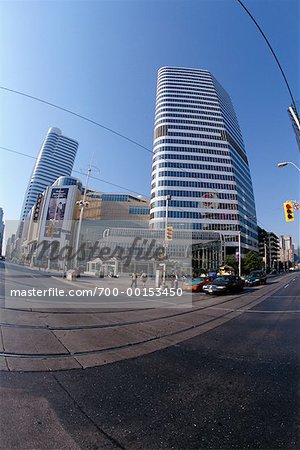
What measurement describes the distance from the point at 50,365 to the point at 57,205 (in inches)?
3753

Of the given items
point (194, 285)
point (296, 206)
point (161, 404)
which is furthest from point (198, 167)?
point (161, 404)

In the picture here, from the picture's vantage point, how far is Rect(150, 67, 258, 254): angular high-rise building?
7944 centimetres

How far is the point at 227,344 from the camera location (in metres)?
5.93

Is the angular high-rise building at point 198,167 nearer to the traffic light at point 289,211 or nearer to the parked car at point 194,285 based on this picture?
the parked car at point 194,285

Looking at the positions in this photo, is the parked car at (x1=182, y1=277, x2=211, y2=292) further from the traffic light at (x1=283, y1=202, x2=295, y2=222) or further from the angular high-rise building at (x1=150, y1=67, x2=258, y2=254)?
the angular high-rise building at (x1=150, y1=67, x2=258, y2=254)

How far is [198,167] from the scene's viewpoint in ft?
279

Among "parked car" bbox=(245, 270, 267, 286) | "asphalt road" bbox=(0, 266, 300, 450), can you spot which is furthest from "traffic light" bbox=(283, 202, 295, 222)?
"parked car" bbox=(245, 270, 267, 286)

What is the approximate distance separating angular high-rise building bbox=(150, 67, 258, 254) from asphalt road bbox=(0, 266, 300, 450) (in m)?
71.6

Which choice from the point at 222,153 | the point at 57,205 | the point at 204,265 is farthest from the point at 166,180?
the point at 57,205

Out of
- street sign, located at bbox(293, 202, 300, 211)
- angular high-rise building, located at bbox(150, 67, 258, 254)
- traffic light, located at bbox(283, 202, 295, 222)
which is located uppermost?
angular high-rise building, located at bbox(150, 67, 258, 254)

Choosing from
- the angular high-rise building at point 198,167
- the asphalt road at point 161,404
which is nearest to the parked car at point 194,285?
the asphalt road at point 161,404

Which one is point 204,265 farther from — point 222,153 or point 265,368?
point 265,368

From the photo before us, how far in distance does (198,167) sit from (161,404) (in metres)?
87.0

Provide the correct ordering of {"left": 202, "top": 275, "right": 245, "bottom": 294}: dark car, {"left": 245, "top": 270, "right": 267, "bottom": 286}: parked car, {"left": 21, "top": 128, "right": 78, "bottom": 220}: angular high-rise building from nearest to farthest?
{"left": 202, "top": 275, "right": 245, "bottom": 294}: dark car, {"left": 245, "top": 270, "right": 267, "bottom": 286}: parked car, {"left": 21, "top": 128, "right": 78, "bottom": 220}: angular high-rise building
